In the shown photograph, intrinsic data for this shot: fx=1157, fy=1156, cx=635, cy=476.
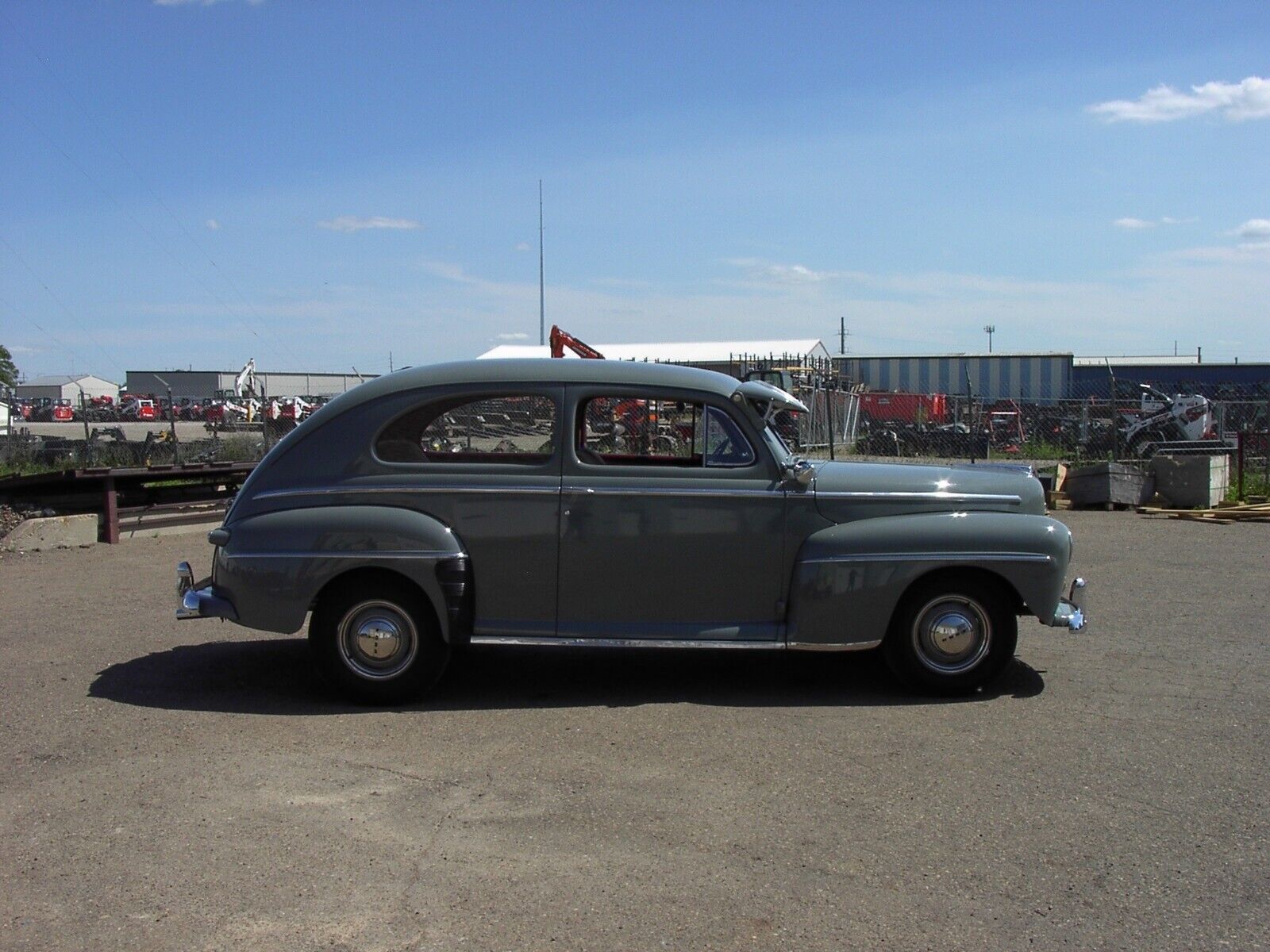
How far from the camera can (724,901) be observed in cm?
390

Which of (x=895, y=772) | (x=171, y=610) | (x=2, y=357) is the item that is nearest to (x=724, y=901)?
(x=895, y=772)

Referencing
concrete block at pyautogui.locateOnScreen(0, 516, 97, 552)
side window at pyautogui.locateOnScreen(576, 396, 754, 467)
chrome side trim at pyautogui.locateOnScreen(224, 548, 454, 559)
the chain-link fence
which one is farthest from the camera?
the chain-link fence

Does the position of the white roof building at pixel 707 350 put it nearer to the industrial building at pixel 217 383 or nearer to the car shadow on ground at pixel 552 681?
the industrial building at pixel 217 383

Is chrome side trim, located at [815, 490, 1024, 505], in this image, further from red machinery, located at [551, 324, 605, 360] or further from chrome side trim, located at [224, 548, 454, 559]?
red machinery, located at [551, 324, 605, 360]

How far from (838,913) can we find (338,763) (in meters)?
2.56

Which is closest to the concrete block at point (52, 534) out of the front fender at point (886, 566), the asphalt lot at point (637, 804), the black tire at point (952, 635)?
the asphalt lot at point (637, 804)

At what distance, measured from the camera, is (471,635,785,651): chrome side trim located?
6195 mm

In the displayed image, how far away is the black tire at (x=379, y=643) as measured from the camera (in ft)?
20.5

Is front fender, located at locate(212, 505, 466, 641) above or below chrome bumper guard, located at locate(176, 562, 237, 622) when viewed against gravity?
above

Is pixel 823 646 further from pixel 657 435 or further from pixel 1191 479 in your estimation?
pixel 1191 479

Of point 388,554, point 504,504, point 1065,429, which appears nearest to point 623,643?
point 504,504

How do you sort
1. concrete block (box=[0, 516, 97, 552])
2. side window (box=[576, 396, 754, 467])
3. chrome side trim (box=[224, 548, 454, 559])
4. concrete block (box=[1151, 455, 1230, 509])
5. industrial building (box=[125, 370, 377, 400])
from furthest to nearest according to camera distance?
industrial building (box=[125, 370, 377, 400]) < concrete block (box=[1151, 455, 1230, 509]) < concrete block (box=[0, 516, 97, 552]) < side window (box=[576, 396, 754, 467]) < chrome side trim (box=[224, 548, 454, 559])

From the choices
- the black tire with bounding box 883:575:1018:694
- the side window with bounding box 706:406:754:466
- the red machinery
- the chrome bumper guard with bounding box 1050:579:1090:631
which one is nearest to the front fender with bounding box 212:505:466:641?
the side window with bounding box 706:406:754:466

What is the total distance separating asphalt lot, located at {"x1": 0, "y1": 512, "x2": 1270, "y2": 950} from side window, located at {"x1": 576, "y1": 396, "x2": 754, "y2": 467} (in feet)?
4.41
